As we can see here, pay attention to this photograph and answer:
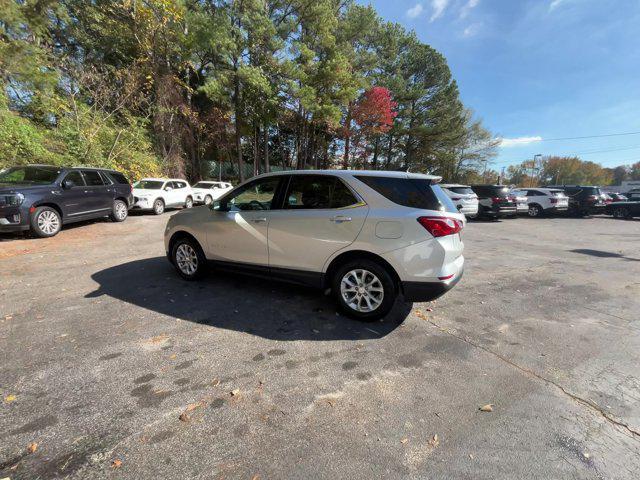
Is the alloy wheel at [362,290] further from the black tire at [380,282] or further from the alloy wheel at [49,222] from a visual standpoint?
the alloy wheel at [49,222]

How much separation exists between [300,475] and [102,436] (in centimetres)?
133

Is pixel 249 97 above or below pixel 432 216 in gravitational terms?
above

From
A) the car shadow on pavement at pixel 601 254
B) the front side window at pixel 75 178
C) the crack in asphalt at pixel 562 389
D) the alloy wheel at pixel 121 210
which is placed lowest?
the crack in asphalt at pixel 562 389

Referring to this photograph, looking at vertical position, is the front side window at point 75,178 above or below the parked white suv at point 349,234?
above

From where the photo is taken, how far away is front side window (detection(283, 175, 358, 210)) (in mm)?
3705

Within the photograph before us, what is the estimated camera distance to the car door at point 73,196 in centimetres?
825

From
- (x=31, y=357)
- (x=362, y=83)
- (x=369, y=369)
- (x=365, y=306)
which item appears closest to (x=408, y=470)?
(x=369, y=369)

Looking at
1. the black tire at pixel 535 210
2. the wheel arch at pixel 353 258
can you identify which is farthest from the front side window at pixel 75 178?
the black tire at pixel 535 210

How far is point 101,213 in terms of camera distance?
31.9 feet

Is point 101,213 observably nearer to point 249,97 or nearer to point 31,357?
point 31,357

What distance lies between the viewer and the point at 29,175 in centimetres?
802

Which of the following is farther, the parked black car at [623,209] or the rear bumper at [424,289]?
the parked black car at [623,209]

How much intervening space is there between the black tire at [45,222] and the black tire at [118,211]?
2.11 metres

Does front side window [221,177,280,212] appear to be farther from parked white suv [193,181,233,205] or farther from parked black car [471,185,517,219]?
parked black car [471,185,517,219]
